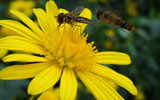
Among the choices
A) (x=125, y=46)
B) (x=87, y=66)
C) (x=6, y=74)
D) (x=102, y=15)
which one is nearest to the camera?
(x=6, y=74)

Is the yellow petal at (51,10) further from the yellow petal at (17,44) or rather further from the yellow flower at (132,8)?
the yellow flower at (132,8)

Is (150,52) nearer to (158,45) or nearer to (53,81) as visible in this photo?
(158,45)

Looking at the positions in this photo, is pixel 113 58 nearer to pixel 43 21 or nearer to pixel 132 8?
pixel 43 21

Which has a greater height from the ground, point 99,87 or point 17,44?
point 17,44

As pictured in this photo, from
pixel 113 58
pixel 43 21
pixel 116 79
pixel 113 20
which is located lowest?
pixel 116 79

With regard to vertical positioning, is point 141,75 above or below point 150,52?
below

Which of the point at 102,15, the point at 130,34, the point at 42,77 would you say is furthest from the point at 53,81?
the point at 130,34

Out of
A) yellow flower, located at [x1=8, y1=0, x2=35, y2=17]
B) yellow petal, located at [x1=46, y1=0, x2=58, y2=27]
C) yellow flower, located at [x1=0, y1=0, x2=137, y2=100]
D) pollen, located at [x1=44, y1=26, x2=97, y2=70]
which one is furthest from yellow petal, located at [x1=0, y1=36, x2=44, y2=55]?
yellow flower, located at [x1=8, y1=0, x2=35, y2=17]

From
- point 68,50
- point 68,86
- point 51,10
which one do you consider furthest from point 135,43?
point 68,86
